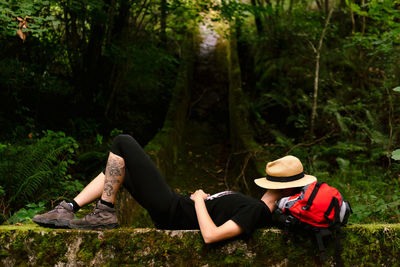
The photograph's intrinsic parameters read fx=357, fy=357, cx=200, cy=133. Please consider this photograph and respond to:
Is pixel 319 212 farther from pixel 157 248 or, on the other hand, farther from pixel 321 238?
pixel 157 248

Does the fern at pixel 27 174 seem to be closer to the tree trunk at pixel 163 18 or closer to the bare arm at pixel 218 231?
the bare arm at pixel 218 231

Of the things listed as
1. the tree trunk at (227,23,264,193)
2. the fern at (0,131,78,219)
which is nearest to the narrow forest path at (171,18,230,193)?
the tree trunk at (227,23,264,193)

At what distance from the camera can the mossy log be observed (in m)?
2.80

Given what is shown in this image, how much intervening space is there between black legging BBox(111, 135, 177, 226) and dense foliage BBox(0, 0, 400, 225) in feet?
6.74

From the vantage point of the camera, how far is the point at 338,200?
2613 millimetres

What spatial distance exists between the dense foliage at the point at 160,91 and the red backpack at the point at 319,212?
2216mm

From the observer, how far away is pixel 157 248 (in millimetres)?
2846

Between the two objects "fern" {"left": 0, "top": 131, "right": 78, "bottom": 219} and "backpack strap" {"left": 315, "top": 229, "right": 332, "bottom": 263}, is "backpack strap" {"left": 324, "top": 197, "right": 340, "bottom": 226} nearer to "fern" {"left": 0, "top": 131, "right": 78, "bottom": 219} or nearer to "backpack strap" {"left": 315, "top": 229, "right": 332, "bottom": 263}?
"backpack strap" {"left": 315, "top": 229, "right": 332, "bottom": 263}

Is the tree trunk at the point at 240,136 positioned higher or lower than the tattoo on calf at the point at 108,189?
lower

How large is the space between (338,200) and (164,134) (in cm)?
598

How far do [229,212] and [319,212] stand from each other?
0.76 meters

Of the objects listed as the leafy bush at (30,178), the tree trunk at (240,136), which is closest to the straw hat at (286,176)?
the leafy bush at (30,178)

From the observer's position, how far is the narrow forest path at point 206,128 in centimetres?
805

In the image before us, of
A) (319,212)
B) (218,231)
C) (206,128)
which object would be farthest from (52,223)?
(206,128)
